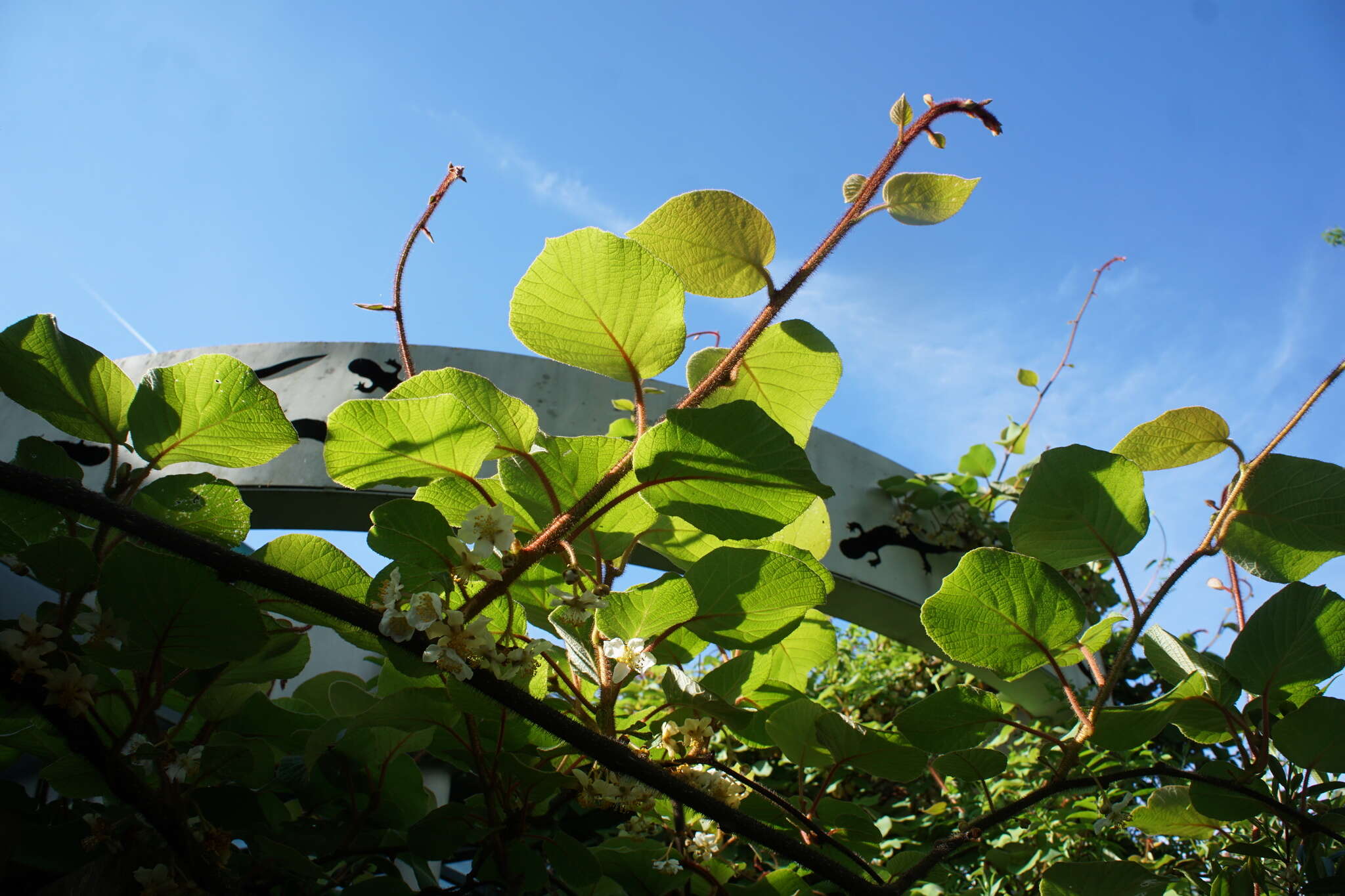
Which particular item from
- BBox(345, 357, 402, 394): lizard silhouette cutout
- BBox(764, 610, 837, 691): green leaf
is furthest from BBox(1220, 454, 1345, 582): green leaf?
BBox(345, 357, 402, 394): lizard silhouette cutout

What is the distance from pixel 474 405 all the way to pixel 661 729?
0.30 m

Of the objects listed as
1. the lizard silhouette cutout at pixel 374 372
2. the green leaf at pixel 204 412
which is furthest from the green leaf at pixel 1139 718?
the lizard silhouette cutout at pixel 374 372

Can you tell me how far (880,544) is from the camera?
8.14 ft

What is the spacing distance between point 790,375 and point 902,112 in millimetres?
203

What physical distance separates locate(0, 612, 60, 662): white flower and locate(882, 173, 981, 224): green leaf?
0.58 metres

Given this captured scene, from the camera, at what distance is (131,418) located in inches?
21.4

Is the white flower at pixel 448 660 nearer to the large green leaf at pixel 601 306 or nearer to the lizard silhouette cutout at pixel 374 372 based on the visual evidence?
the large green leaf at pixel 601 306

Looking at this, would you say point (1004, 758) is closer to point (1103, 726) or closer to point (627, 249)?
point (1103, 726)

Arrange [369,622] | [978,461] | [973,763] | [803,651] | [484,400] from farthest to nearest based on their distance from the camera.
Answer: [978,461] < [803,651] < [973,763] < [484,400] < [369,622]

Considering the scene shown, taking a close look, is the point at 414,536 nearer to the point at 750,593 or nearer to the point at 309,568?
the point at 309,568

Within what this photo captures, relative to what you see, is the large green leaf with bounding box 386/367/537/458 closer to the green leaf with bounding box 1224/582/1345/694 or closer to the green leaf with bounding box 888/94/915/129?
the green leaf with bounding box 888/94/915/129

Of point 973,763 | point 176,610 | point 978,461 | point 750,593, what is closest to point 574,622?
point 750,593

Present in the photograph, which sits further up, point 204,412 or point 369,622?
point 204,412

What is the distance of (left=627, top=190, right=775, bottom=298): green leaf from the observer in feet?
1.98
